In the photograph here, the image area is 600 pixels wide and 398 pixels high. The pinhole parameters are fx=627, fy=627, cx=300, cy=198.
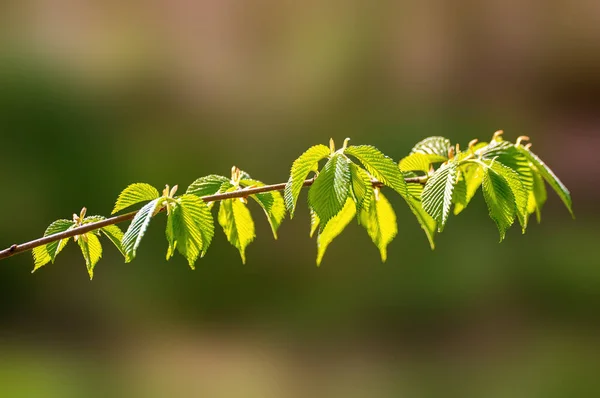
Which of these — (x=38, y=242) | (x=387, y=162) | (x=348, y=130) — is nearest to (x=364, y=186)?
(x=387, y=162)

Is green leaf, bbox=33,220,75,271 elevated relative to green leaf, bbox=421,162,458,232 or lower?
lower

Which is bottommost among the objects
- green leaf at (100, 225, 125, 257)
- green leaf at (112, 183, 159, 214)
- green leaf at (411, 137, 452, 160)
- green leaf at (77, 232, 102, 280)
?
green leaf at (77, 232, 102, 280)

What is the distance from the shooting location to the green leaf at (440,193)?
1.07 ft

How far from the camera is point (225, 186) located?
1.21 ft

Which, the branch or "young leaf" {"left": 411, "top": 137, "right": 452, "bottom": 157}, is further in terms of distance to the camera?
"young leaf" {"left": 411, "top": 137, "right": 452, "bottom": 157}

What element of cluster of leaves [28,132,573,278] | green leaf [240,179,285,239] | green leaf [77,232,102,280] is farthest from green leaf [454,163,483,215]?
green leaf [77,232,102,280]

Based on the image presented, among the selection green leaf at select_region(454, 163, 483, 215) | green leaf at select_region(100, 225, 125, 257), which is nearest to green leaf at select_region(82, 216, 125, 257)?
green leaf at select_region(100, 225, 125, 257)

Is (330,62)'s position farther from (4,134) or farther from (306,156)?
(306,156)

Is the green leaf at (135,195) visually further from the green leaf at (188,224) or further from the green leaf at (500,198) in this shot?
the green leaf at (500,198)

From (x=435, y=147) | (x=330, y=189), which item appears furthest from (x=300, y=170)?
(x=435, y=147)

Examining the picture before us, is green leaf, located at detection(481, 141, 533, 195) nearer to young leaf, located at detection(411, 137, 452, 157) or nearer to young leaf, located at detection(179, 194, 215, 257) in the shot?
young leaf, located at detection(411, 137, 452, 157)

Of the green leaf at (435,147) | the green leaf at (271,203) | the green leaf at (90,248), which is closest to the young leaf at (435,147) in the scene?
the green leaf at (435,147)

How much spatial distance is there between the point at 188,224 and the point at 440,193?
135mm

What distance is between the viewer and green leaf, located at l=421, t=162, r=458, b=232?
1.07 ft
